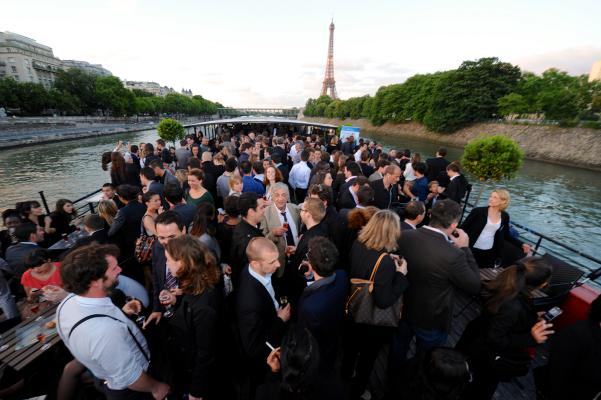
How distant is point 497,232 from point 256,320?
3942 millimetres

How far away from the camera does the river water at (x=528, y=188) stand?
1127 cm

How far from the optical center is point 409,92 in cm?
5209

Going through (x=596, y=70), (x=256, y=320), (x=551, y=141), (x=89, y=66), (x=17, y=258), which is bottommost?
(x=551, y=141)

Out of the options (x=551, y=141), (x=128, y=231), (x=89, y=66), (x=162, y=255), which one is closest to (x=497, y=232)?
(x=162, y=255)

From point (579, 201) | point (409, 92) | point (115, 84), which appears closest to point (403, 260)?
point (579, 201)

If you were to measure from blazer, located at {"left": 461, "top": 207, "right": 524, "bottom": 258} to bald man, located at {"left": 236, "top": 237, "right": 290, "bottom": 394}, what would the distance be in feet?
11.2

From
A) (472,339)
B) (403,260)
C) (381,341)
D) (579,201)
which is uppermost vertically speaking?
(403,260)

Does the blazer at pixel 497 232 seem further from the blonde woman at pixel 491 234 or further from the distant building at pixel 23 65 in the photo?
the distant building at pixel 23 65

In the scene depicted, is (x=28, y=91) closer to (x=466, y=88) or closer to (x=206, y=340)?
(x=206, y=340)

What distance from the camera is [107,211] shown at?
13.4 ft

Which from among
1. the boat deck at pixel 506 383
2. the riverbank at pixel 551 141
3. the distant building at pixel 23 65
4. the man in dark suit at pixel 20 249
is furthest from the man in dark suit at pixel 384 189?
the distant building at pixel 23 65

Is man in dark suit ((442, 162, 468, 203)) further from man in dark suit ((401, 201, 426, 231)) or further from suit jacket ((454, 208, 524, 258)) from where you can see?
man in dark suit ((401, 201, 426, 231))

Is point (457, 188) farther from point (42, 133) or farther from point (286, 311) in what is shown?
point (42, 133)

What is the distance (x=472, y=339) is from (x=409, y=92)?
193 ft
